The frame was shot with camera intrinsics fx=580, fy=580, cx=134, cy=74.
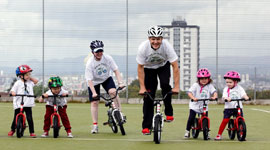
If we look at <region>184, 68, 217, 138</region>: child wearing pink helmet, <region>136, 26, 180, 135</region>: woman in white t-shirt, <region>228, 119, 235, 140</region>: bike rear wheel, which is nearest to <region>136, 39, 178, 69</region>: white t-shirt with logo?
<region>136, 26, 180, 135</region>: woman in white t-shirt

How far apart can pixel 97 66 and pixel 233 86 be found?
2595 millimetres

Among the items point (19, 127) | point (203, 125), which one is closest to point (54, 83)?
point (19, 127)

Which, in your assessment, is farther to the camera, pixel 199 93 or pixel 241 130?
pixel 199 93

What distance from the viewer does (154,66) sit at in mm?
9617

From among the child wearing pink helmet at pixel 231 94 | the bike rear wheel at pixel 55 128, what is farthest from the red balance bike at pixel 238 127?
the bike rear wheel at pixel 55 128

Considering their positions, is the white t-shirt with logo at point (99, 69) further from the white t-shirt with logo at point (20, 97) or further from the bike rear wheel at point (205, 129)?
the bike rear wheel at point (205, 129)

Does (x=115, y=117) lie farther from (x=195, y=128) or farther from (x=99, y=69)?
(x=195, y=128)

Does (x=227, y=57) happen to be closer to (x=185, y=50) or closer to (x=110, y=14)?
(x=185, y=50)

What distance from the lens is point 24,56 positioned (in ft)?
77.6

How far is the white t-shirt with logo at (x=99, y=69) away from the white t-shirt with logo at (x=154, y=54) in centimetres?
176

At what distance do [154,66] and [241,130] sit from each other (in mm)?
1845

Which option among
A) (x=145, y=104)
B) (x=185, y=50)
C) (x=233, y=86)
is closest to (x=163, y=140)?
(x=145, y=104)

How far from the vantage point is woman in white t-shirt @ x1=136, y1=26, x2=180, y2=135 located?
9250 mm

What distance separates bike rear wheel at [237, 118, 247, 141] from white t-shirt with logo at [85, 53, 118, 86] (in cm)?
268
